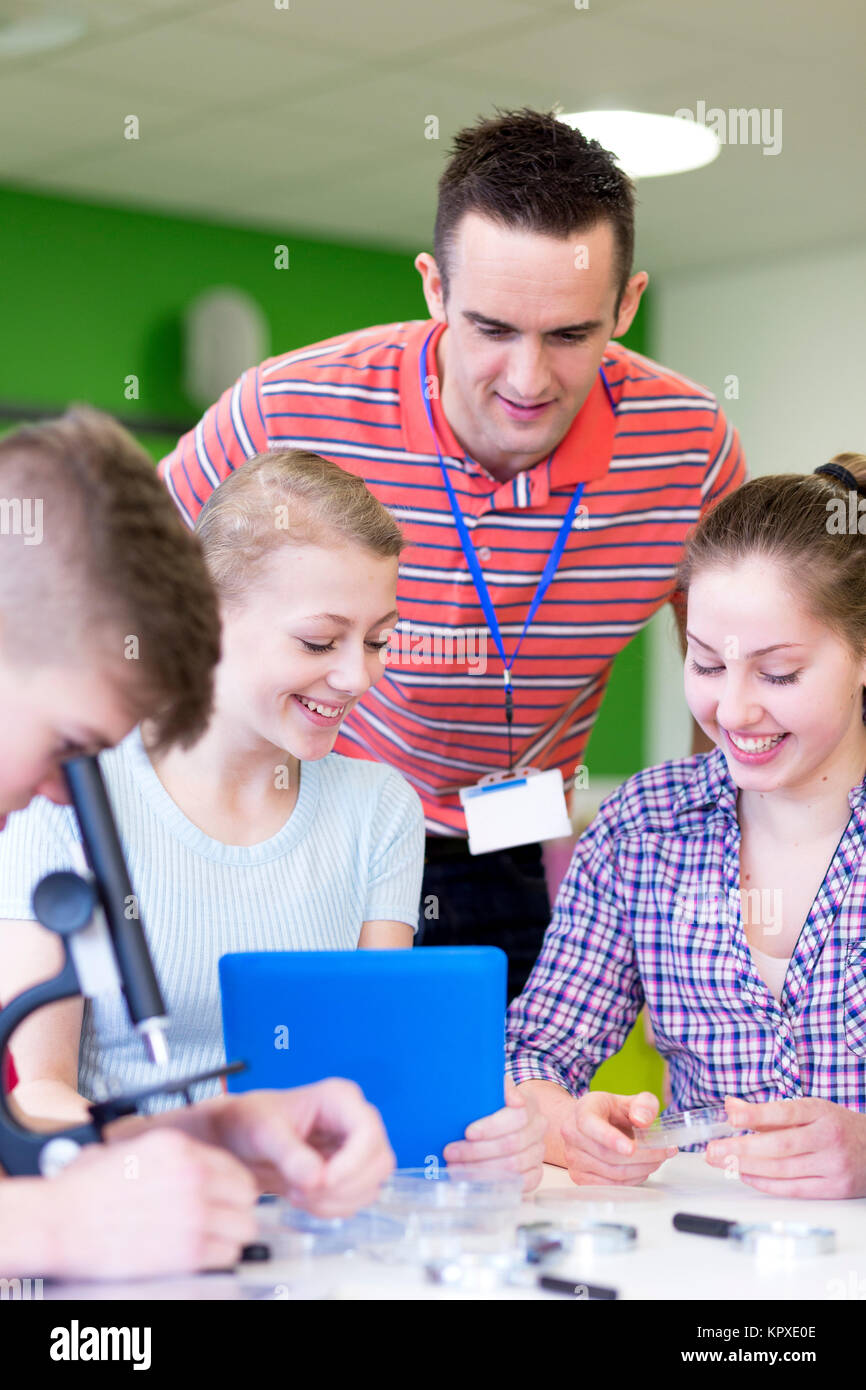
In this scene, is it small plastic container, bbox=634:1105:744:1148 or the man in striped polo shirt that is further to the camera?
the man in striped polo shirt

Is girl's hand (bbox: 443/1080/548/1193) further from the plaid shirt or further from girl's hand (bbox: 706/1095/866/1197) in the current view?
the plaid shirt

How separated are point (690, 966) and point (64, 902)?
959mm

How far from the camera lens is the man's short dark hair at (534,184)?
205 centimetres

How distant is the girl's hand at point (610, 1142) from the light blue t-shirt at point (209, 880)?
0.33 meters

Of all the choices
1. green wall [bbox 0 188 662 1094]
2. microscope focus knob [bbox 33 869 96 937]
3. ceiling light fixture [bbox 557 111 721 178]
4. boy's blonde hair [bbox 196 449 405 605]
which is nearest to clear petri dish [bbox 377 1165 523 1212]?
microscope focus knob [bbox 33 869 96 937]

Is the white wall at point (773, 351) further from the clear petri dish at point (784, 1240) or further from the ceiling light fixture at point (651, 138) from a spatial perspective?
the clear petri dish at point (784, 1240)

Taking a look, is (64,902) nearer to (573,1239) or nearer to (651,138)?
(573,1239)

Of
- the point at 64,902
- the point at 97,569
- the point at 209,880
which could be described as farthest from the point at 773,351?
the point at 64,902

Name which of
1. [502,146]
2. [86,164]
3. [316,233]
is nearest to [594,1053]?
[502,146]

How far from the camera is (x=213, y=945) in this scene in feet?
5.39

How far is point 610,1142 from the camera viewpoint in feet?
4.67

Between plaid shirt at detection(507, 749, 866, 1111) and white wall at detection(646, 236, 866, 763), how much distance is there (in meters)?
5.08

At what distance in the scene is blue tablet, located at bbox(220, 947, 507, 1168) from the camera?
1.27 meters

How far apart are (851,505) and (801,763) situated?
11.9 inches
